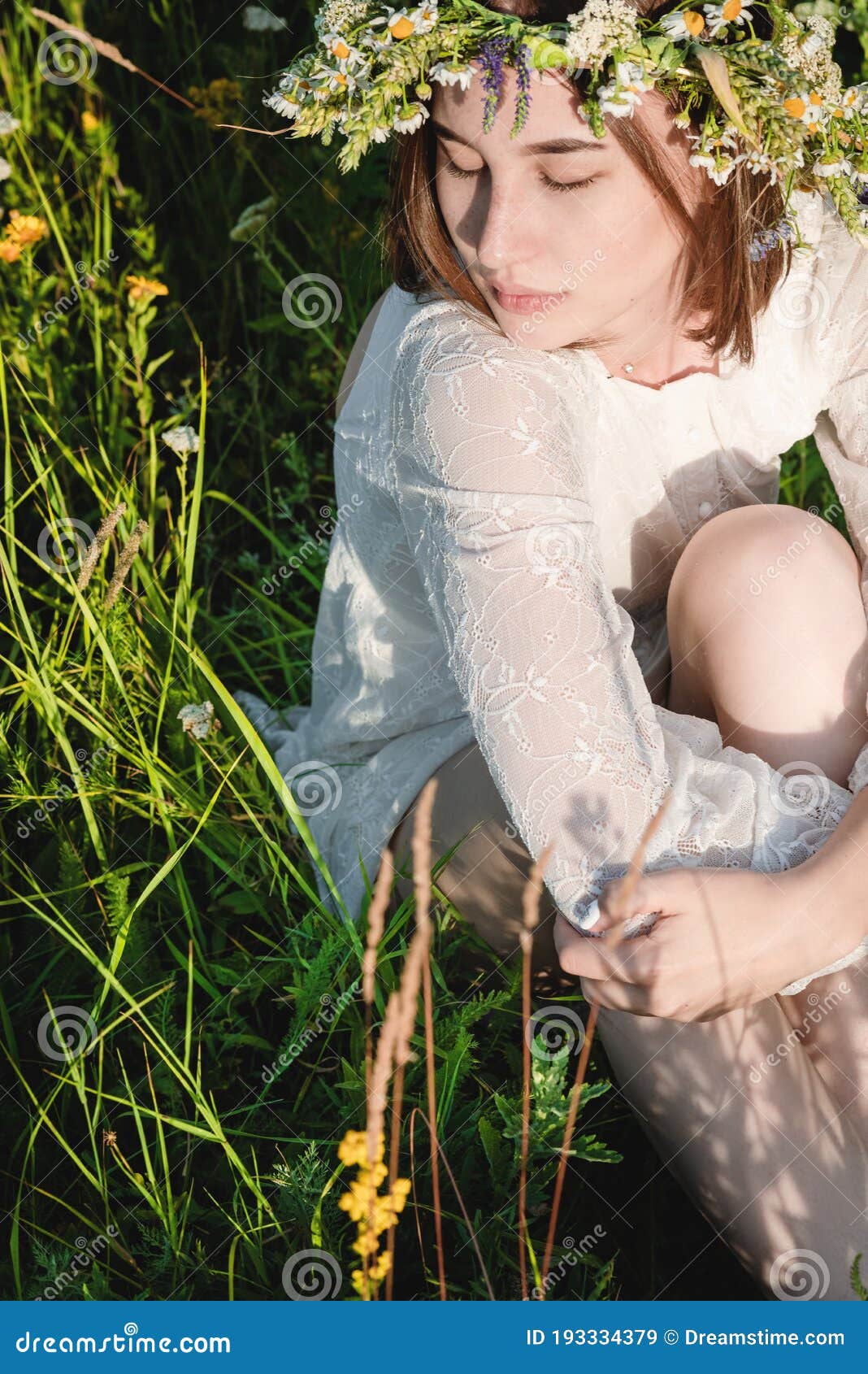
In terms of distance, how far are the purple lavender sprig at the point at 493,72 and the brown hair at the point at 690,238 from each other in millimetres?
74

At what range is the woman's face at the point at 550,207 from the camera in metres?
1.44

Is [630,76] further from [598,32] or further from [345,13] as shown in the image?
[345,13]

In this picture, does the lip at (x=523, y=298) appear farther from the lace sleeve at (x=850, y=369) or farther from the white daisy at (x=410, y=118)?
the lace sleeve at (x=850, y=369)

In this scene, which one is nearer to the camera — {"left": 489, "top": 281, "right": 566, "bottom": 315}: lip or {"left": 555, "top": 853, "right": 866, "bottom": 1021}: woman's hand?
{"left": 555, "top": 853, "right": 866, "bottom": 1021}: woman's hand

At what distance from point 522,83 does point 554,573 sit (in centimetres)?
55

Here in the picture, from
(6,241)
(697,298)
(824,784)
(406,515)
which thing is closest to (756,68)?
(697,298)

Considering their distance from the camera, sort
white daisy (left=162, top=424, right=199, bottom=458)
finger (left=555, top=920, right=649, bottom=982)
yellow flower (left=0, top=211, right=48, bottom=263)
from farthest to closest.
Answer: yellow flower (left=0, top=211, right=48, bottom=263)
white daisy (left=162, top=424, right=199, bottom=458)
finger (left=555, top=920, right=649, bottom=982)

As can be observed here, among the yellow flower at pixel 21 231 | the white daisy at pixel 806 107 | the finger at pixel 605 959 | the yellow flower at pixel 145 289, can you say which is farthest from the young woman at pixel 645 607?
the yellow flower at pixel 21 231

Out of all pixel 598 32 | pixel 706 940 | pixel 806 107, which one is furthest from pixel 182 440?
pixel 706 940

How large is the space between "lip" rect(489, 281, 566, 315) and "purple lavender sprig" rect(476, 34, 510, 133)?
0.19 metres

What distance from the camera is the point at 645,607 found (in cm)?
193

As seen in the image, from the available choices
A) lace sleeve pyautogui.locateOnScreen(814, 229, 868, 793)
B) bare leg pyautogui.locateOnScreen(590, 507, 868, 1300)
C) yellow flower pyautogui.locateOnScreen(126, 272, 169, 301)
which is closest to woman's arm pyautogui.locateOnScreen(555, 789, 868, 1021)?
bare leg pyautogui.locateOnScreen(590, 507, 868, 1300)

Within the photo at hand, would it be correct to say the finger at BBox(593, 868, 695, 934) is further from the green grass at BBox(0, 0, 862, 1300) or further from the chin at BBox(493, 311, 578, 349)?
the chin at BBox(493, 311, 578, 349)

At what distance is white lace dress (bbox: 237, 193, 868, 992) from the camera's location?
1402 mm
